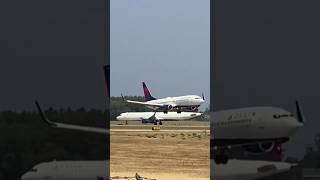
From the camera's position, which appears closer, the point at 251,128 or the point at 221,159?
the point at 251,128

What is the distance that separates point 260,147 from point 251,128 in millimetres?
478

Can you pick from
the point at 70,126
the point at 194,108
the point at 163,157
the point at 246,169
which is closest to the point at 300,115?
the point at 246,169

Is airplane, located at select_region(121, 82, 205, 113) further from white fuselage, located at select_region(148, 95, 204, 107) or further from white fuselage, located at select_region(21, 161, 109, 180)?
white fuselage, located at select_region(21, 161, 109, 180)

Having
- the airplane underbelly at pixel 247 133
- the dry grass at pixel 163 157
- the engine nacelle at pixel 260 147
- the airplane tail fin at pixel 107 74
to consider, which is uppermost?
the airplane tail fin at pixel 107 74

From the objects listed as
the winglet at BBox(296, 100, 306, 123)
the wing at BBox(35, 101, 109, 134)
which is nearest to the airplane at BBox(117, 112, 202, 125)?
the wing at BBox(35, 101, 109, 134)

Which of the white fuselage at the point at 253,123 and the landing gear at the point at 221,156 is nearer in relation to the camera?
the white fuselage at the point at 253,123

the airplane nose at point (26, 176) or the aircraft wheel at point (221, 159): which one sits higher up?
the aircraft wheel at point (221, 159)

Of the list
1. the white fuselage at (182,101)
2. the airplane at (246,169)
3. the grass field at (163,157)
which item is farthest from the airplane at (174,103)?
the airplane at (246,169)

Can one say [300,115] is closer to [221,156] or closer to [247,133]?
[247,133]

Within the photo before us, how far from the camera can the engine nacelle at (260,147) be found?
35.0 ft

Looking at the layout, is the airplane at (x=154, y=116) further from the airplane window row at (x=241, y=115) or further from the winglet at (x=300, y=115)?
the winglet at (x=300, y=115)

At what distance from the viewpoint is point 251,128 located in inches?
418

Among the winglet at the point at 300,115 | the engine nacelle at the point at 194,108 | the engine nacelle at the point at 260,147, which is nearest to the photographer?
the winglet at the point at 300,115

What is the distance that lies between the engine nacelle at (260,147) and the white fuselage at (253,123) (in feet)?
0.48
